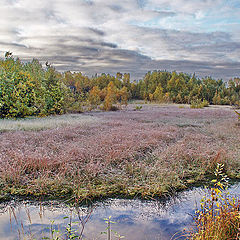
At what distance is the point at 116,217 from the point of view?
12.2 feet

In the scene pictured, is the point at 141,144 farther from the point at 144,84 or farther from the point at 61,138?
the point at 144,84

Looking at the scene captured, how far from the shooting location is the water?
10.6 feet

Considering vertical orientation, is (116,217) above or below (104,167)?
below

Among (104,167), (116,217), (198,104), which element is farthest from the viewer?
(198,104)

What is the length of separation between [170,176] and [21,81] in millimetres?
13486

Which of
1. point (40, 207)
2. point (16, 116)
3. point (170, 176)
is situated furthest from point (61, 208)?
point (16, 116)

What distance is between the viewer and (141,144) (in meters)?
7.43

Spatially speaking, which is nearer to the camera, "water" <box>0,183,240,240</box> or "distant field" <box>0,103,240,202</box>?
"water" <box>0,183,240,240</box>

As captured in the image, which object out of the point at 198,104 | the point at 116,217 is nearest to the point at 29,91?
the point at 116,217

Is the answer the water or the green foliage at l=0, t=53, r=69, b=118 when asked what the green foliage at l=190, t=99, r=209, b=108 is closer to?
the green foliage at l=0, t=53, r=69, b=118

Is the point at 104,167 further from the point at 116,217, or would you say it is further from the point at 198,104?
the point at 198,104

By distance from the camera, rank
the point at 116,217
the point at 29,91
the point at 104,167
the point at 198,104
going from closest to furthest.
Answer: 1. the point at 116,217
2. the point at 104,167
3. the point at 29,91
4. the point at 198,104

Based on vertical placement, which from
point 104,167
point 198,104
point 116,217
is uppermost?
point 198,104

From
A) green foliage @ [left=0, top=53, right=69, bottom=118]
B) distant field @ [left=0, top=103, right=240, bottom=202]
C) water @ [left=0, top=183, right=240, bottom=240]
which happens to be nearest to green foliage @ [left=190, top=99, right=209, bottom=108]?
green foliage @ [left=0, top=53, right=69, bottom=118]
